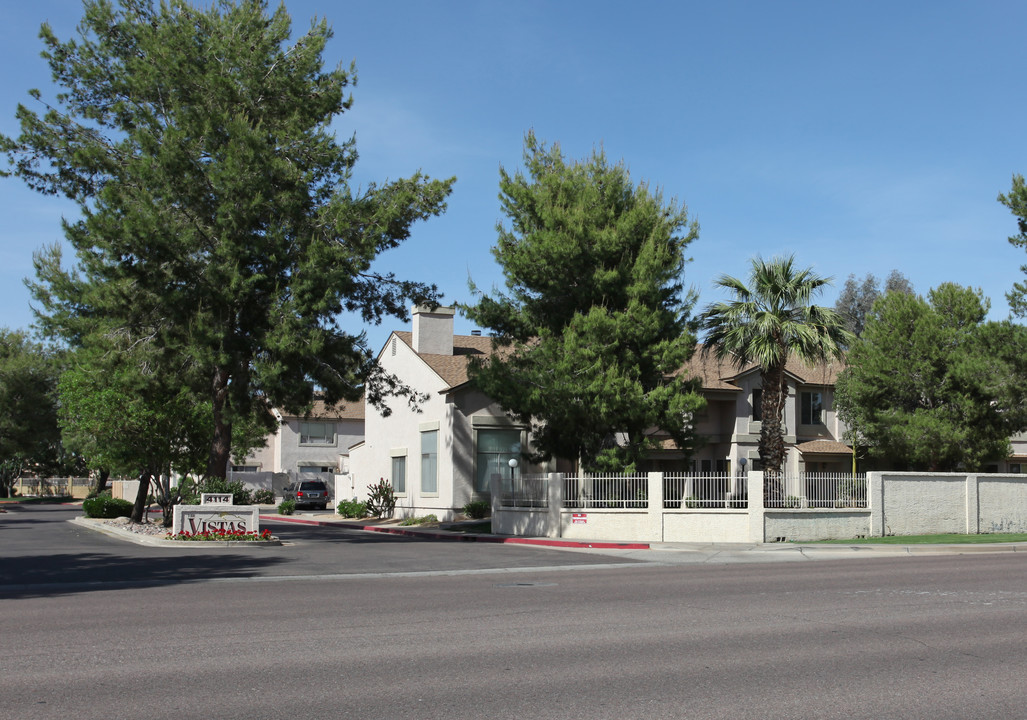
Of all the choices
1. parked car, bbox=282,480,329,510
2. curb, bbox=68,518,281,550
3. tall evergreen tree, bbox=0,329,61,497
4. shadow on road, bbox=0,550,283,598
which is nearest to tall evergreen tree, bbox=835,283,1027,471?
curb, bbox=68,518,281,550

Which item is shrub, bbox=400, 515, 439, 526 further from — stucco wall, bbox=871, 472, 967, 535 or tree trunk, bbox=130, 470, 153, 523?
stucco wall, bbox=871, 472, 967, 535

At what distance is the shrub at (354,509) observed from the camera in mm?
40000

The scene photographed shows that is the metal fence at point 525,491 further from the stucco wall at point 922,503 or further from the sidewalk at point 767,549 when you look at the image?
the stucco wall at point 922,503

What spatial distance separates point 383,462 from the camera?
135 ft

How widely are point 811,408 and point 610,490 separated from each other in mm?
18278

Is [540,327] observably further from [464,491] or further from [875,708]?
[875,708]

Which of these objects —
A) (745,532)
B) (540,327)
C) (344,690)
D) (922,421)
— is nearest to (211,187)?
(540,327)

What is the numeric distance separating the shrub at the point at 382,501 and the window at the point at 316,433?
2326 cm

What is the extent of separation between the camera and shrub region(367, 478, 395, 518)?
126 ft

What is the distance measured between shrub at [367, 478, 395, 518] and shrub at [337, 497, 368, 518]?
0.50 metres

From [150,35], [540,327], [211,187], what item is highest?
[150,35]

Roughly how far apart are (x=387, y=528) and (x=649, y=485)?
11633 mm

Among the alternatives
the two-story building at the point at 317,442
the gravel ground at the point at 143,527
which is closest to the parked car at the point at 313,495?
the two-story building at the point at 317,442

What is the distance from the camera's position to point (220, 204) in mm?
24969
